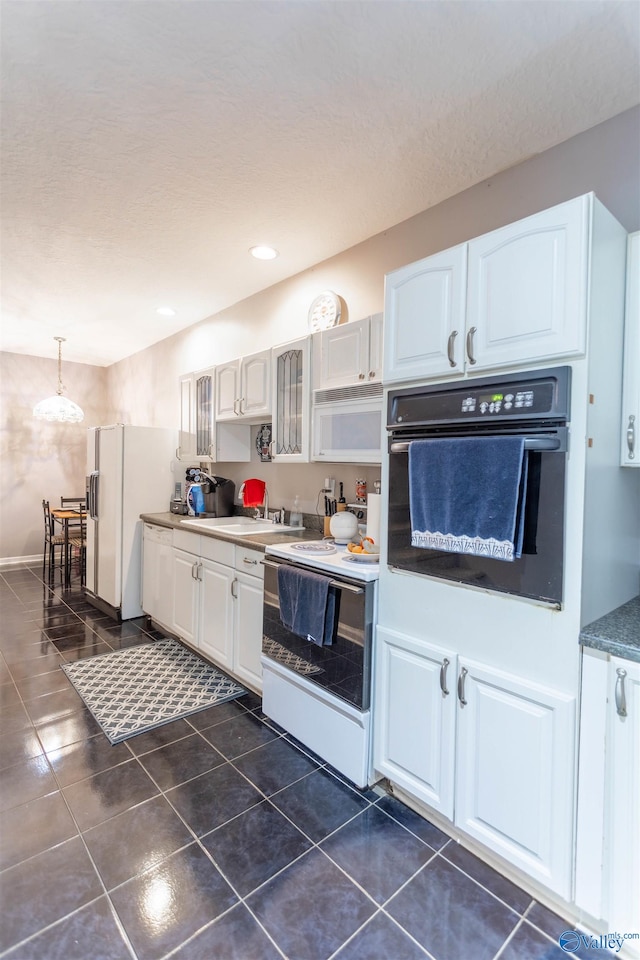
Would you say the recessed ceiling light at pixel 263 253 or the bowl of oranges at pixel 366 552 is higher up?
the recessed ceiling light at pixel 263 253

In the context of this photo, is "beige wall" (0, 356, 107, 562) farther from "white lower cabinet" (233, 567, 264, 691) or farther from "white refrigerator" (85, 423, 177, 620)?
"white lower cabinet" (233, 567, 264, 691)

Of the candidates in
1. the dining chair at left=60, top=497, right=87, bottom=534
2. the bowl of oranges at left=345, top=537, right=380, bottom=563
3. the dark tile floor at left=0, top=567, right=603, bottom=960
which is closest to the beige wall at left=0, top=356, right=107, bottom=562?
the dining chair at left=60, top=497, right=87, bottom=534

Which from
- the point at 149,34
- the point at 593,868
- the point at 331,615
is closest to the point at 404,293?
the point at 149,34

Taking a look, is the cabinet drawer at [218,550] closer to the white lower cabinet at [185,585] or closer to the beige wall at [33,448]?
the white lower cabinet at [185,585]

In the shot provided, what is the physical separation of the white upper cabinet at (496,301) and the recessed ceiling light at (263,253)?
4.71 feet

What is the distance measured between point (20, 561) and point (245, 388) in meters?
4.56

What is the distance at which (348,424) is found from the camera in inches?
97.9

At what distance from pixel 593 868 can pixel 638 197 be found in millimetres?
2253

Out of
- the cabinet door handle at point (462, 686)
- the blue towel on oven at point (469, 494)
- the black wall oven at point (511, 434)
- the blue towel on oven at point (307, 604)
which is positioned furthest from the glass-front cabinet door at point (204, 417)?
the cabinet door handle at point (462, 686)

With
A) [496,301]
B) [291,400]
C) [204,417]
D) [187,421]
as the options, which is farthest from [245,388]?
[496,301]

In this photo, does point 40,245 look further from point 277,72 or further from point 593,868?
point 593,868

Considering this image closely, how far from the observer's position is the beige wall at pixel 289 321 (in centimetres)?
189

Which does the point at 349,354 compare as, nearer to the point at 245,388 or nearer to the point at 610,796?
the point at 245,388

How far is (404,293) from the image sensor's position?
5.91 ft
